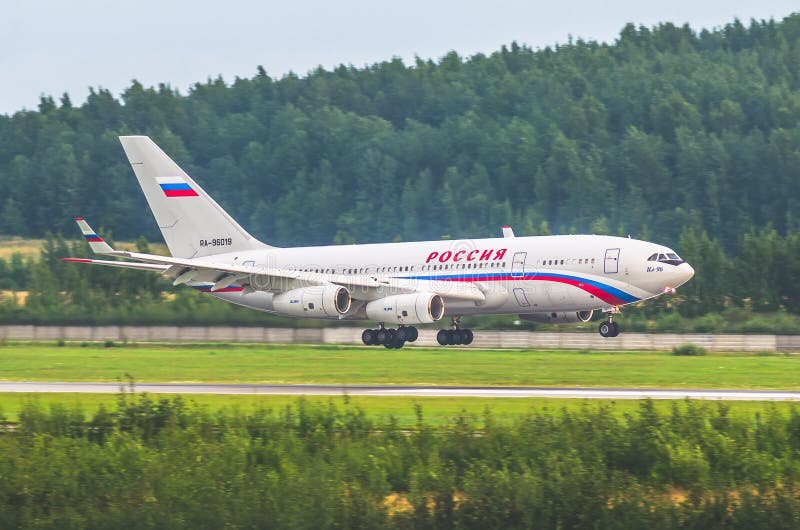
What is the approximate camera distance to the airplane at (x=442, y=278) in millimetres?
54719

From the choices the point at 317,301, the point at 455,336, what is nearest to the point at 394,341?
the point at 455,336

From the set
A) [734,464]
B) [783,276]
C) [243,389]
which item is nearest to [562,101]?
[783,276]

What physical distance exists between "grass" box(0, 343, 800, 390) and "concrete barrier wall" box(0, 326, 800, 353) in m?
3.79

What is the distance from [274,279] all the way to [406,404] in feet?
A: 75.8

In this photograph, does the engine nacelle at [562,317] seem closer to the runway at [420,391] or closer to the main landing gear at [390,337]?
the main landing gear at [390,337]

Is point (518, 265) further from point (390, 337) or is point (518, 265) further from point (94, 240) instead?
point (94, 240)

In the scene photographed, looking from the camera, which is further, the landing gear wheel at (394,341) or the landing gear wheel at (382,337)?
the landing gear wheel at (382,337)

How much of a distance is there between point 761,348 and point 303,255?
21.5 metres

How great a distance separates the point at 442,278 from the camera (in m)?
57.1

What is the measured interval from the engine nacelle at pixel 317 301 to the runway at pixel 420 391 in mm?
12349

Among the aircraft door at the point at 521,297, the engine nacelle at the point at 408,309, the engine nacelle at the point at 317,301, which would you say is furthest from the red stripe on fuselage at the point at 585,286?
the engine nacelle at the point at 317,301

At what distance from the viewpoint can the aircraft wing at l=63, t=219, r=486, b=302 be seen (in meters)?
56.1

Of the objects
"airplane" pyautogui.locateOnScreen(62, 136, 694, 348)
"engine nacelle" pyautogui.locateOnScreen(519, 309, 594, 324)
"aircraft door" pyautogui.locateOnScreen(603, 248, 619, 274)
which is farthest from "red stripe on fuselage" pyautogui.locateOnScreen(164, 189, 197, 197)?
"aircraft door" pyautogui.locateOnScreen(603, 248, 619, 274)

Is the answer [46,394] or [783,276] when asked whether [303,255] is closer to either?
[46,394]
